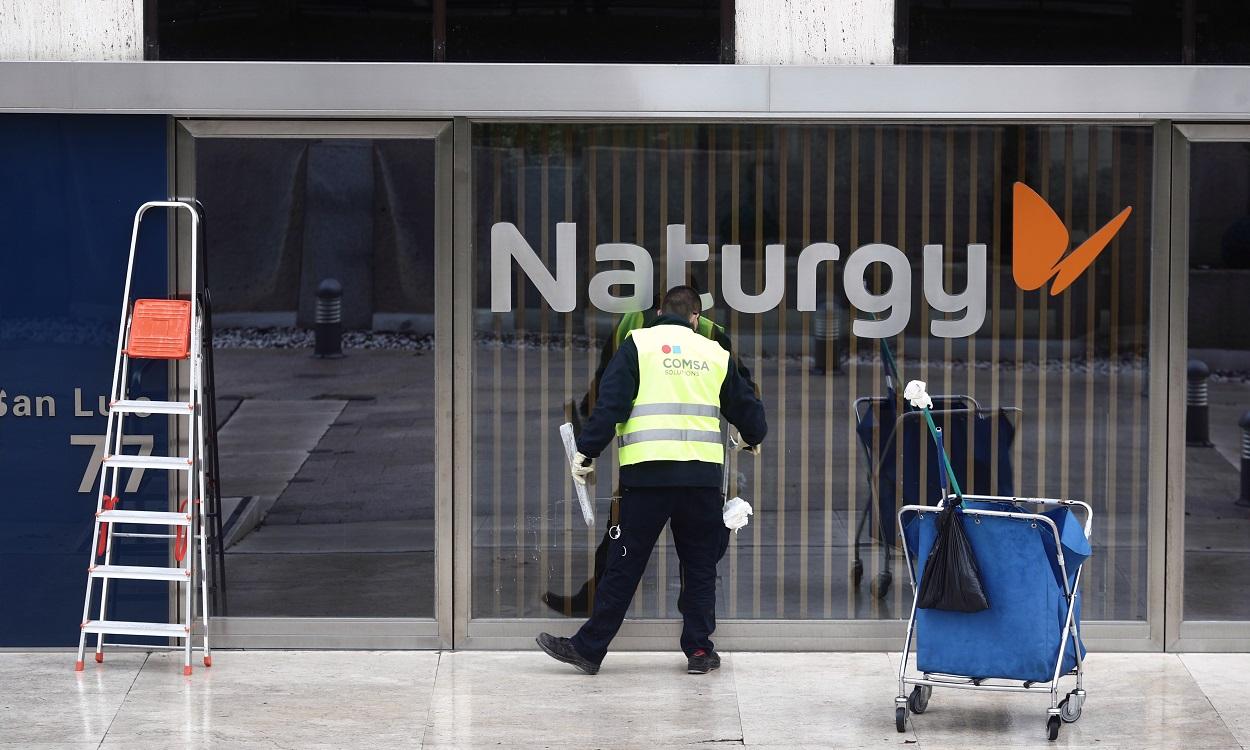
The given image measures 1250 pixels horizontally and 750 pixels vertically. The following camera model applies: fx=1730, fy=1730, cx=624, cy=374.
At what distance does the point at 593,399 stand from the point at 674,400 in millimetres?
776

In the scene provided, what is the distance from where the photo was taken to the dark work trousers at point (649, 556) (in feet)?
25.9

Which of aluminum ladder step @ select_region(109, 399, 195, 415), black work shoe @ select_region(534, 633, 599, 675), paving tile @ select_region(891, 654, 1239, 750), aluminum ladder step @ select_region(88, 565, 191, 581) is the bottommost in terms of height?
paving tile @ select_region(891, 654, 1239, 750)

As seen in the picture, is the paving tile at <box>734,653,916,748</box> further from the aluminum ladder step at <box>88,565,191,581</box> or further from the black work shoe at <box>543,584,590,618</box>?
the aluminum ladder step at <box>88,565,191,581</box>

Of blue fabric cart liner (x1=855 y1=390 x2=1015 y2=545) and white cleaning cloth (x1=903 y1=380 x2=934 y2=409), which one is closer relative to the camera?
white cleaning cloth (x1=903 y1=380 x2=934 y2=409)

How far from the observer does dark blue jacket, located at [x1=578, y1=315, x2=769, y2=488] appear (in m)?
7.82

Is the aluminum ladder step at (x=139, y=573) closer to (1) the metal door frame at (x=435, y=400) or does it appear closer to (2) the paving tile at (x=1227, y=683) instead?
(1) the metal door frame at (x=435, y=400)

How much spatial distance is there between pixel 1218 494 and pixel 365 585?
427 centimetres

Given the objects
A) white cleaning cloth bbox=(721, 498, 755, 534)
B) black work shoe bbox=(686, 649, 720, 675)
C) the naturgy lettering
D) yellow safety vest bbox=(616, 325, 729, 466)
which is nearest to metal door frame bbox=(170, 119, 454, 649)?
the naturgy lettering

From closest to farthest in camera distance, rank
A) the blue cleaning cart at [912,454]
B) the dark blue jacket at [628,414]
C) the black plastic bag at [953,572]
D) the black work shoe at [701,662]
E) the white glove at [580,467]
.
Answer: the black plastic bag at [953,572]
the dark blue jacket at [628,414]
the white glove at [580,467]
the black work shoe at [701,662]
the blue cleaning cart at [912,454]

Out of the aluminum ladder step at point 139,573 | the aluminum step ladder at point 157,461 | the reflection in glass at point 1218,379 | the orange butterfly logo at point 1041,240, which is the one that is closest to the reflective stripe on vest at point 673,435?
the orange butterfly logo at point 1041,240

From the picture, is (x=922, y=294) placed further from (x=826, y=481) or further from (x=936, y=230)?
(x=826, y=481)

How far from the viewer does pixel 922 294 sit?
27.7 ft

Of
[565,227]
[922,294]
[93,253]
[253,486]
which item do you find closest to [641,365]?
Result: [565,227]

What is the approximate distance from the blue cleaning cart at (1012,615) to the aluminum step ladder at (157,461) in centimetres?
334
